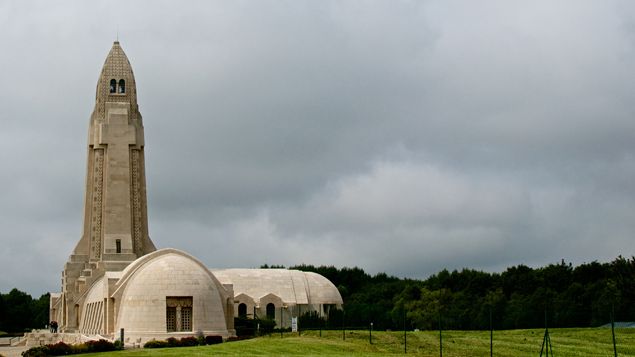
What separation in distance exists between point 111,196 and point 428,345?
142 ft

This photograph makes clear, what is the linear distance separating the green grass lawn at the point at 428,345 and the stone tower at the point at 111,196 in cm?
3308

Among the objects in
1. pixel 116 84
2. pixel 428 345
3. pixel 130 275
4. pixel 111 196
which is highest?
pixel 116 84

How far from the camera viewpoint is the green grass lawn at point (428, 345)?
42.3m

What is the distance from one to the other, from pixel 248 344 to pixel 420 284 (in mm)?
68320

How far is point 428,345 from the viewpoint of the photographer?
152ft

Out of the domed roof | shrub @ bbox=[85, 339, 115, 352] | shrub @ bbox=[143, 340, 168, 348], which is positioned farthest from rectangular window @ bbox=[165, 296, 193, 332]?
the domed roof

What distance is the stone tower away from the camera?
79.9m

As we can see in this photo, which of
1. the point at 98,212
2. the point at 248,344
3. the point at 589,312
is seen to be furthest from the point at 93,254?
the point at 589,312

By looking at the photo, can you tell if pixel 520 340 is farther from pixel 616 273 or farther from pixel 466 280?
pixel 466 280

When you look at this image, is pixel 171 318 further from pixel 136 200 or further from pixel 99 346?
pixel 136 200

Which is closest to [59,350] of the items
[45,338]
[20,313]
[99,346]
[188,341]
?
[99,346]

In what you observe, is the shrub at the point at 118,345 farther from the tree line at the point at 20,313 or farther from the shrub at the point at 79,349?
the tree line at the point at 20,313

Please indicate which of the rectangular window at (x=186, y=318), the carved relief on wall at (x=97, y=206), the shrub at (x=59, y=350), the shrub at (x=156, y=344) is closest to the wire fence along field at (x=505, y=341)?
the shrub at (x=156, y=344)

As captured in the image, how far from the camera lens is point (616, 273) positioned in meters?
73.7
